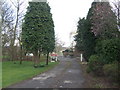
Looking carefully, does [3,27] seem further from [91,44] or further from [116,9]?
[116,9]

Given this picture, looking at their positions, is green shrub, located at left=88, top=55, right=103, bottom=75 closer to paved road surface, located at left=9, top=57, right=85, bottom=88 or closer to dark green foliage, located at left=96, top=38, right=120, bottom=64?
paved road surface, located at left=9, top=57, right=85, bottom=88

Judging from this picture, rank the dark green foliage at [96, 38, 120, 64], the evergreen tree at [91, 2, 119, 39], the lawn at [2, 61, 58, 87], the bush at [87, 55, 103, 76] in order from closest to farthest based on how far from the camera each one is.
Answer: the dark green foliage at [96, 38, 120, 64] < the lawn at [2, 61, 58, 87] < the evergreen tree at [91, 2, 119, 39] < the bush at [87, 55, 103, 76]

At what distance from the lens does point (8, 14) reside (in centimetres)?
2677

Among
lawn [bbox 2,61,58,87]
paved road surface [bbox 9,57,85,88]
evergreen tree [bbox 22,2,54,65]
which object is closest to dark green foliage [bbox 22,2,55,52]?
evergreen tree [bbox 22,2,54,65]

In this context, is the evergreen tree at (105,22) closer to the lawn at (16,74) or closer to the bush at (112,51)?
the bush at (112,51)

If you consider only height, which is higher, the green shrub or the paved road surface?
the green shrub

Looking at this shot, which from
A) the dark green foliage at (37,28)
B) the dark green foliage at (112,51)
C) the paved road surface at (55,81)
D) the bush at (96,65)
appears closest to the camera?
the paved road surface at (55,81)

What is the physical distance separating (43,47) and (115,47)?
1438 cm

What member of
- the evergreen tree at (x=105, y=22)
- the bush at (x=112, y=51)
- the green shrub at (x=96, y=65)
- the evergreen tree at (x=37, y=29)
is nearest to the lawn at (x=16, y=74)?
the evergreen tree at (x=37, y=29)

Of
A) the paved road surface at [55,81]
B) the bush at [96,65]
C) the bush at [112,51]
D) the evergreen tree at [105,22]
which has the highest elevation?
the evergreen tree at [105,22]

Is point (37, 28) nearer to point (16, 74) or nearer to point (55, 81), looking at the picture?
point (16, 74)

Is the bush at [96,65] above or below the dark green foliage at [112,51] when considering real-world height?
below

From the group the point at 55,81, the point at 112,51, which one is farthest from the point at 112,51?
the point at 55,81

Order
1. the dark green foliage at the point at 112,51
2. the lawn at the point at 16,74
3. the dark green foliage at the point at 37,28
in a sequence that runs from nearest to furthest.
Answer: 1. the dark green foliage at the point at 112,51
2. the lawn at the point at 16,74
3. the dark green foliage at the point at 37,28
